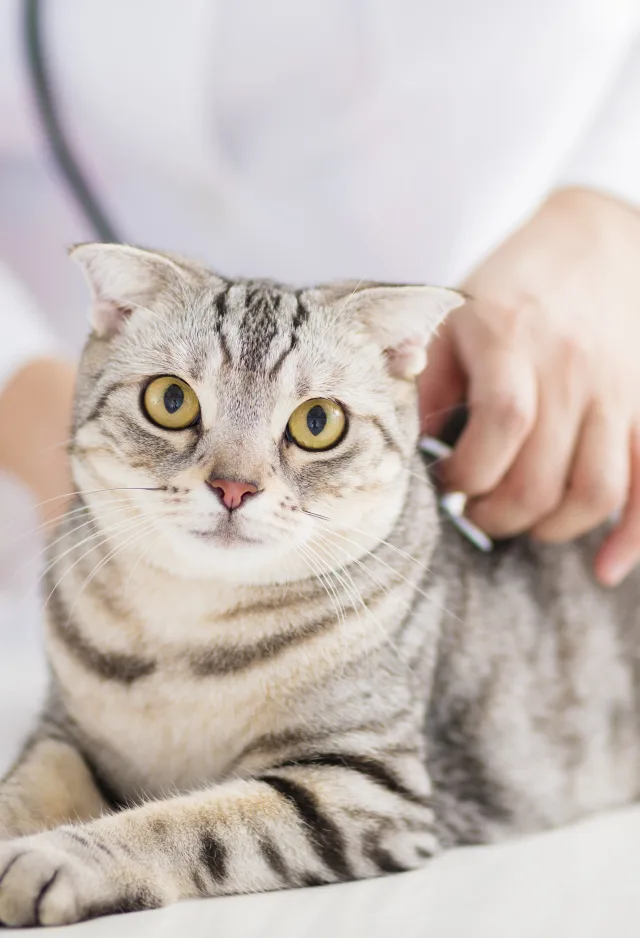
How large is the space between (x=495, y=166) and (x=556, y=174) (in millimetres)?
181

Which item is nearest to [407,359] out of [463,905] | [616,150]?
[463,905]

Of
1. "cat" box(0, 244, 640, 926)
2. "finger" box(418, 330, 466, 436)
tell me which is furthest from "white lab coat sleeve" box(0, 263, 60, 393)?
"finger" box(418, 330, 466, 436)

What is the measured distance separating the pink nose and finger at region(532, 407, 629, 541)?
492mm

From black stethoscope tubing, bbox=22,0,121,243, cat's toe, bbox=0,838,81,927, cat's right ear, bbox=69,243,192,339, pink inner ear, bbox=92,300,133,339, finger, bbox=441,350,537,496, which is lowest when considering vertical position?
cat's toe, bbox=0,838,81,927

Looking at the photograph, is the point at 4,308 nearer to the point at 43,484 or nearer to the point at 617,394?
the point at 43,484

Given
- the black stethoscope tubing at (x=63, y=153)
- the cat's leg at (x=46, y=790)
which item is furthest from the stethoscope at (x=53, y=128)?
the cat's leg at (x=46, y=790)

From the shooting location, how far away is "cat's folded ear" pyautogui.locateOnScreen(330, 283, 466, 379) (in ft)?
3.08

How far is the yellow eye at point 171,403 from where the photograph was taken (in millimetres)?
899

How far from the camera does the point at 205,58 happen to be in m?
1.47

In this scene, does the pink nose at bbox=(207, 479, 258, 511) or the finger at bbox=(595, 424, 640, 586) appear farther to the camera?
the finger at bbox=(595, 424, 640, 586)

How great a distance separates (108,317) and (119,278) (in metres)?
0.05

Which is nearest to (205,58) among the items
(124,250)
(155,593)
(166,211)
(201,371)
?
(166,211)

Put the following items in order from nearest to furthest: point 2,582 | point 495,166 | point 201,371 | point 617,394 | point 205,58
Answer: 1. point 201,371
2. point 617,394
3. point 205,58
4. point 495,166
5. point 2,582

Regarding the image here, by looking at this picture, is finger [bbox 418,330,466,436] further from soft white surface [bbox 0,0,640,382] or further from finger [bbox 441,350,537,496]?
soft white surface [bbox 0,0,640,382]
